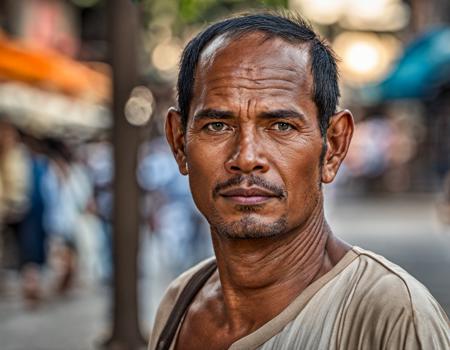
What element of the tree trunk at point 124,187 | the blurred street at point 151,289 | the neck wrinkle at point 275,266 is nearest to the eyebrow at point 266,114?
the neck wrinkle at point 275,266

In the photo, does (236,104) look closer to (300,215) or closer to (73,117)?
(300,215)

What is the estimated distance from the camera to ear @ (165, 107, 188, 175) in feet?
7.34

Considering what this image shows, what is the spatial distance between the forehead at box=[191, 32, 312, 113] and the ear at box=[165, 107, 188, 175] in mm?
204

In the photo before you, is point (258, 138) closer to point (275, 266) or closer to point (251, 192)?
point (251, 192)

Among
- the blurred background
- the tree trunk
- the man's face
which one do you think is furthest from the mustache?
the tree trunk

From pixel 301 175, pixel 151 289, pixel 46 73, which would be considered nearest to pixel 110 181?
pixel 151 289

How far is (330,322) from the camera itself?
1.88m

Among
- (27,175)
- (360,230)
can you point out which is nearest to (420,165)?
(360,230)

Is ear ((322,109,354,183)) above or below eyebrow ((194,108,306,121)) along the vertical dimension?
below

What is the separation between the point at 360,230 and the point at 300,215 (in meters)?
18.5

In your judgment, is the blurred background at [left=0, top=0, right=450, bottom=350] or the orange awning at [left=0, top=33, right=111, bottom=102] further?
the orange awning at [left=0, top=33, right=111, bottom=102]

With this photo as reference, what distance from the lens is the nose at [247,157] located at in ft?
6.41

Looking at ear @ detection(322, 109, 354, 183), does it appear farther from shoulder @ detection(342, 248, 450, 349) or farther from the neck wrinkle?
shoulder @ detection(342, 248, 450, 349)

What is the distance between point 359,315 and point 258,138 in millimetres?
403
